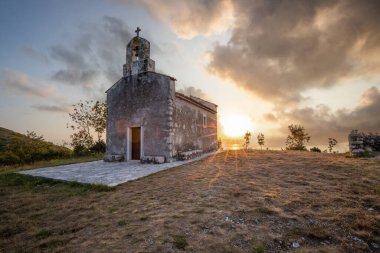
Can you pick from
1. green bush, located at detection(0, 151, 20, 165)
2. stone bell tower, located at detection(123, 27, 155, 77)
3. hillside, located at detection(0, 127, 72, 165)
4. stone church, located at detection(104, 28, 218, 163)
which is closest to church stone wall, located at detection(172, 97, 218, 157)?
stone church, located at detection(104, 28, 218, 163)

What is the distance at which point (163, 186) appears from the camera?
734cm

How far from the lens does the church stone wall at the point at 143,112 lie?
44.9 feet

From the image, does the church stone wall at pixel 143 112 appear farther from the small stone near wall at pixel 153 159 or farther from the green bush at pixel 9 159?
the green bush at pixel 9 159

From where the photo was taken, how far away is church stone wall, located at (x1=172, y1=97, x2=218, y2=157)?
14456mm

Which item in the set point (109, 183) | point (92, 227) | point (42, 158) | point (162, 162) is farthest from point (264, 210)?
point (42, 158)

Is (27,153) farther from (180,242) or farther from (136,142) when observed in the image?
(180,242)

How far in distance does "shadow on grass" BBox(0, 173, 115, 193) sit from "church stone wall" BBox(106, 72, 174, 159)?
19.1 feet

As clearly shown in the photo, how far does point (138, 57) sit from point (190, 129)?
624cm

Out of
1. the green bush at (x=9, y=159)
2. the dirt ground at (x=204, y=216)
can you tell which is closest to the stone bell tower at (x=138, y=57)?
the dirt ground at (x=204, y=216)

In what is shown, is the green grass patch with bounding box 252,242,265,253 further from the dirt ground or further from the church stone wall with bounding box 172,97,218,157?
the church stone wall with bounding box 172,97,218,157

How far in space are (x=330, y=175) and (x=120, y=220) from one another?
7192mm

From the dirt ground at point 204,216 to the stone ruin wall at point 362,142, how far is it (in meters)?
6.82

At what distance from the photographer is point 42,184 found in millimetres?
8688

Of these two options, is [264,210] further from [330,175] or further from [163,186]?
[330,175]
